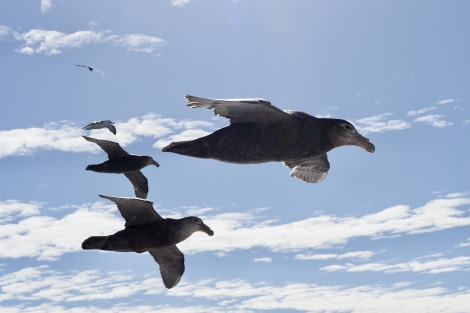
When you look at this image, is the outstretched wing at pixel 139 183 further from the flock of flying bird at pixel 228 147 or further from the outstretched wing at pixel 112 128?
the flock of flying bird at pixel 228 147

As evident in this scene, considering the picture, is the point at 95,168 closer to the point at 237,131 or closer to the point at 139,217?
the point at 139,217

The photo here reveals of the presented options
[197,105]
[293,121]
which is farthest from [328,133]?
[197,105]

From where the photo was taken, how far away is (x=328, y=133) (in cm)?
1076

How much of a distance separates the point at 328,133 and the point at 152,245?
11.5 feet

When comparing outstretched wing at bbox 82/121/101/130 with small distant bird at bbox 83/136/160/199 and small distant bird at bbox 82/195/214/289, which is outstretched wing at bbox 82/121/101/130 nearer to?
small distant bird at bbox 83/136/160/199

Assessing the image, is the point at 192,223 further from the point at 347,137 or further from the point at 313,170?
the point at 313,170

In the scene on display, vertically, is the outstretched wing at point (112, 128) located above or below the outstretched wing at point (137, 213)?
above

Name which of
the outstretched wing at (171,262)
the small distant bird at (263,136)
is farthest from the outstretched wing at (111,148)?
the outstretched wing at (171,262)

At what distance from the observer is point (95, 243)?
10.5m

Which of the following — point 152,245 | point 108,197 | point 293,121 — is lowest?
point 152,245

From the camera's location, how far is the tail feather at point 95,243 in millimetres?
10375

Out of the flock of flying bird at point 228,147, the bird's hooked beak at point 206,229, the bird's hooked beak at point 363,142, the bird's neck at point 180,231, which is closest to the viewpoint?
the flock of flying bird at point 228,147

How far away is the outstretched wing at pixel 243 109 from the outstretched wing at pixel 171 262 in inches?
127

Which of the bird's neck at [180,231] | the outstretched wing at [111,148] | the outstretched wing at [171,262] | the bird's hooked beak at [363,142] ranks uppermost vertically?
the outstretched wing at [111,148]
